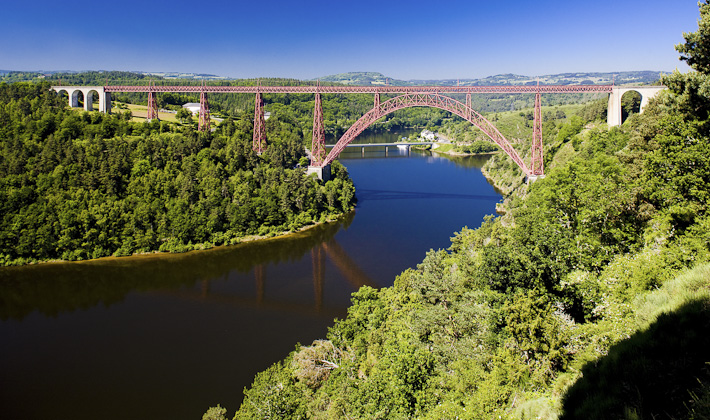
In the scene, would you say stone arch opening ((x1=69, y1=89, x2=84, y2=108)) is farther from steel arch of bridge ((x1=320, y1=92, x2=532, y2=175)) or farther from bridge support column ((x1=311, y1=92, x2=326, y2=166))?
steel arch of bridge ((x1=320, y1=92, x2=532, y2=175))

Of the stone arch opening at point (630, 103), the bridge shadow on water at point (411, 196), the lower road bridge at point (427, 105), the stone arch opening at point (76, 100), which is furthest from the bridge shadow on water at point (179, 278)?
the stone arch opening at point (630, 103)

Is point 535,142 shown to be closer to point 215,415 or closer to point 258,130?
point 258,130

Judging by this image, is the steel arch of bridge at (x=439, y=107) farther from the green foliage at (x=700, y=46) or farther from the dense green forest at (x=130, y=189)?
the green foliage at (x=700, y=46)

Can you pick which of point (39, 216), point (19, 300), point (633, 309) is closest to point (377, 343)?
point (633, 309)

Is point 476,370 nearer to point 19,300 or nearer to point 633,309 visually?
point 633,309

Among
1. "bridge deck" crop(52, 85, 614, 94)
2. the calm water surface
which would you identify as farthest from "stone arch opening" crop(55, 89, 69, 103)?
the calm water surface

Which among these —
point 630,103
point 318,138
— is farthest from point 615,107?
point 318,138
